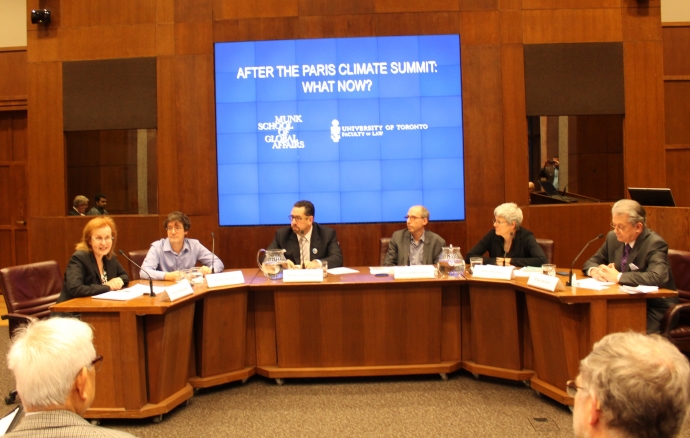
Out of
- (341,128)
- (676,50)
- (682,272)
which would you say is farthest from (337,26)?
(676,50)

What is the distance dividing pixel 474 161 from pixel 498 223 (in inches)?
61.7

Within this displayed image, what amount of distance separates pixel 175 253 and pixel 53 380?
10.0 ft

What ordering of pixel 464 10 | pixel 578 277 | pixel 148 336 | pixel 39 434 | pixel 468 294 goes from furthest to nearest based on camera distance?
pixel 464 10 → pixel 468 294 → pixel 578 277 → pixel 148 336 → pixel 39 434

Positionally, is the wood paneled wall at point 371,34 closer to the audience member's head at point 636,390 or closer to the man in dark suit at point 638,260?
the man in dark suit at point 638,260

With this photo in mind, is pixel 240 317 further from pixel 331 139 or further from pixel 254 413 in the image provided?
pixel 331 139

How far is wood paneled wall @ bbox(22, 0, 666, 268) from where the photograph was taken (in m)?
5.79

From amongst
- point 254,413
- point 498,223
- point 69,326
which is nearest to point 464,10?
point 498,223

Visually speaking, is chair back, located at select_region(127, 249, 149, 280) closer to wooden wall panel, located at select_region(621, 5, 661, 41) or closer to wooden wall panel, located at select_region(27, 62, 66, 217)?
wooden wall panel, located at select_region(27, 62, 66, 217)

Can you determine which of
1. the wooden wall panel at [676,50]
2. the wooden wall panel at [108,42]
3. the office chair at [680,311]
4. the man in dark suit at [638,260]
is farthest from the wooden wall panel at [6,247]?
the wooden wall panel at [676,50]

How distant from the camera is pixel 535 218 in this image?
19.2 feet

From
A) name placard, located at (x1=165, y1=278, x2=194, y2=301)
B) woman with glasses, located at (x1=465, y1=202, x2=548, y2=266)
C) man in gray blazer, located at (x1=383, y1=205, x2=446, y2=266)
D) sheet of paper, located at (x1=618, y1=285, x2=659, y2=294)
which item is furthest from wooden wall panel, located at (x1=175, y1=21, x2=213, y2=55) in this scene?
sheet of paper, located at (x1=618, y1=285, x2=659, y2=294)

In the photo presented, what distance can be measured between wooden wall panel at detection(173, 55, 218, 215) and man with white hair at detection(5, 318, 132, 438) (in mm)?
4550

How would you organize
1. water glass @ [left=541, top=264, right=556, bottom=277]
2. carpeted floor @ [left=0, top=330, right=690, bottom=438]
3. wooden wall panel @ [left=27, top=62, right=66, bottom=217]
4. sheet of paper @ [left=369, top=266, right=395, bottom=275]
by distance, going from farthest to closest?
wooden wall panel @ [left=27, top=62, right=66, bottom=217], sheet of paper @ [left=369, top=266, right=395, bottom=275], water glass @ [left=541, top=264, right=556, bottom=277], carpeted floor @ [left=0, top=330, right=690, bottom=438]

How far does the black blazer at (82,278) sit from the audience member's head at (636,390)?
3.15m
